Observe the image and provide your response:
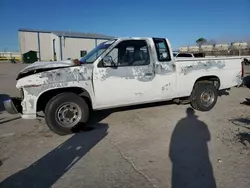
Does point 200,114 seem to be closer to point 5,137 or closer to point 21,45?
point 5,137

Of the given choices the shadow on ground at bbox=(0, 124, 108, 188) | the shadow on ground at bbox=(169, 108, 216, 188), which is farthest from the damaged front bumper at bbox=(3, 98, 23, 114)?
the shadow on ground at bbox=(169, 108, 216, 188)

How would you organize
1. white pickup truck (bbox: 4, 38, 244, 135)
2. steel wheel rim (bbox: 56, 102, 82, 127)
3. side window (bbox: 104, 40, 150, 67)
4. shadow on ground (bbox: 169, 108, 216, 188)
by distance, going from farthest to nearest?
side window (bbox: 104, 40, 150, 67) → steel wheel rim (bbox: 56, 102, 82, 127) → white pickup truck (bbox: 4, 38, 244, 135) → shadow on ground (bbox: 169, 108, 216, 188)

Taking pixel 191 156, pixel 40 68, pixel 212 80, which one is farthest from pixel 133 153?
pixel 212 80

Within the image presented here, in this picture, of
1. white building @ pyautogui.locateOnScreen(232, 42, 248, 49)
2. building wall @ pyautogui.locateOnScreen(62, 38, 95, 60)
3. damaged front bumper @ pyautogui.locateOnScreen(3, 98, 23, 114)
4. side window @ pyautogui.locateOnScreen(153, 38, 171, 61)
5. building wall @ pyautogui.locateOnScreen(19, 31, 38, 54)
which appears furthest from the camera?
white building @ pyautogui.locateOnScreen(232, 42, 248, 49)

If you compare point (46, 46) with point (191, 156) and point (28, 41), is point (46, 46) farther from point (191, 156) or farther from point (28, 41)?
point (191, 156)

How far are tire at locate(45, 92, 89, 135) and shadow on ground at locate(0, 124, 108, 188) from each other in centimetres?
28

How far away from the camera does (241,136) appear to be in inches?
201

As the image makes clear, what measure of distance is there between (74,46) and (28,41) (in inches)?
522

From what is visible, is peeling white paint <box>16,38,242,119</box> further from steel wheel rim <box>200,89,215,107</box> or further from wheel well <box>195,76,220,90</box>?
steel wheel rim <box>200,89,215,107</box>

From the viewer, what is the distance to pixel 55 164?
A: 3982 millimetres

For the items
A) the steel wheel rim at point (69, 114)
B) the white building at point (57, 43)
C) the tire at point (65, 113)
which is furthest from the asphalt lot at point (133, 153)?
the white building at point (57, 43)

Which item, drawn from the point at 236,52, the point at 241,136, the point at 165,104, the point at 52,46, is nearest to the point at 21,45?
the point at 52,46

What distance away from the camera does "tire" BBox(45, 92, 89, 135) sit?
5.25 m

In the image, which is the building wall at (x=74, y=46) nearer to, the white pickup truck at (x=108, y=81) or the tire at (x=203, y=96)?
the tire at (x=203, y=96)
